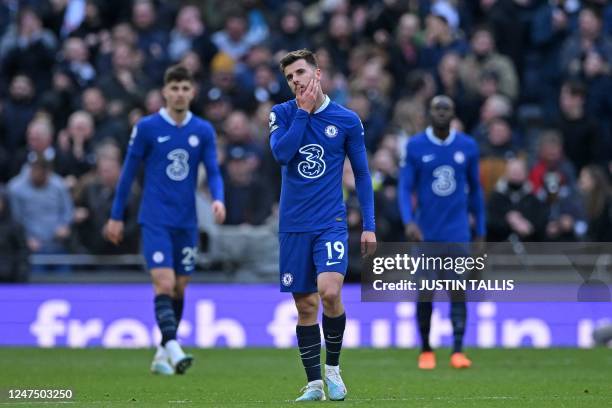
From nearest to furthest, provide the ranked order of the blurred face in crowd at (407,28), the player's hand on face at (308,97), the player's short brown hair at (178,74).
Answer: the player's hand on face at (308,97) < the player's short brown hair at (178,74) < the blurred face in crowd at (407,28)

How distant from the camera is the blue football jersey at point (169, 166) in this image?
1352cm

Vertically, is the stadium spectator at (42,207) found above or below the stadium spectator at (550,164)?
below

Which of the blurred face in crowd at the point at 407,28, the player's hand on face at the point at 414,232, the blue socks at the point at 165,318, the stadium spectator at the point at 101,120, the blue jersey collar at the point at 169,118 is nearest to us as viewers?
the blue socks at the point at 165,318

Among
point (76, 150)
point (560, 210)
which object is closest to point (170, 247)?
point (76, 150)

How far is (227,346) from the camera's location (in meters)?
18.2

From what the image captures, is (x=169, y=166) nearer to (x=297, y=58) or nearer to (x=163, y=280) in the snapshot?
(x=163, y=280)

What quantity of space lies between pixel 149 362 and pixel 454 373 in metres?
3.49

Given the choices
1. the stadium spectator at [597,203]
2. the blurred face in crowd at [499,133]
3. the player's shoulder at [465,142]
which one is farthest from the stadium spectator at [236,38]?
the player's shoulder at [465,142]

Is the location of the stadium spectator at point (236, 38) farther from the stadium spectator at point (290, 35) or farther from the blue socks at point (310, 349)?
the blue socks at point (310, 349)

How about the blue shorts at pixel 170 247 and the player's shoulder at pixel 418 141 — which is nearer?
the blue shorts at pixel 170 247

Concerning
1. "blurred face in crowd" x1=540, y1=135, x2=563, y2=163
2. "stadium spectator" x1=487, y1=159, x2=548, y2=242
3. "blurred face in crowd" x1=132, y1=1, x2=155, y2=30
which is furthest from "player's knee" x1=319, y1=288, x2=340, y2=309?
Result: "blurred face in crowd" x1=132, y1=1, x2=155, y2=30

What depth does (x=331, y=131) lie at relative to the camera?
409 inches

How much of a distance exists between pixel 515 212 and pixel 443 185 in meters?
4.34

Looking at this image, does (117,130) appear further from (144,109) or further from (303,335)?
(303,335)
